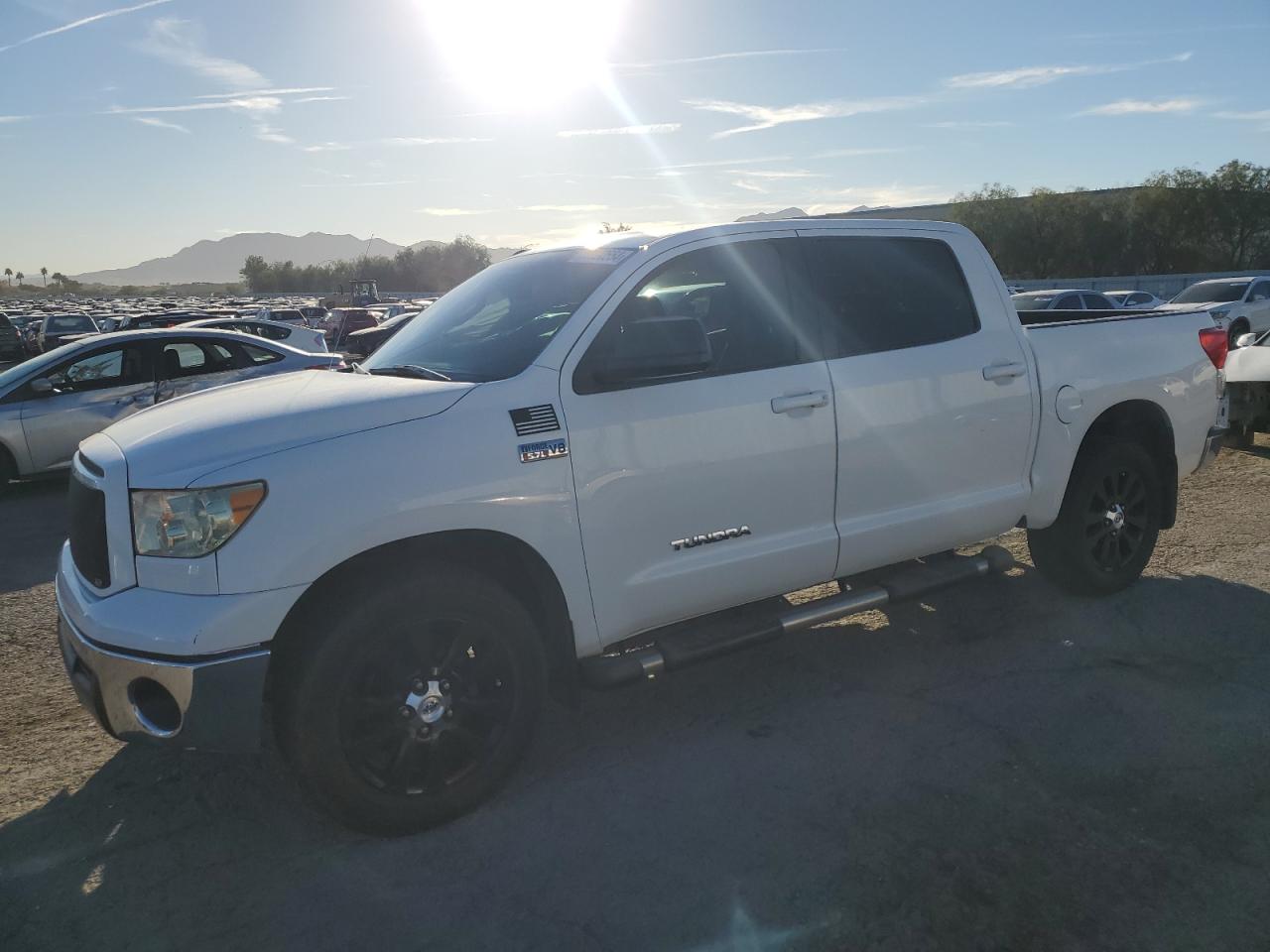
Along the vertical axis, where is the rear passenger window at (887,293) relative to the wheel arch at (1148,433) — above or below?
above

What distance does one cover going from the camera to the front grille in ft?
10.6

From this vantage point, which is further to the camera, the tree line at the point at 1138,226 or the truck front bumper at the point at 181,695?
the tree line at the point at 1138,226

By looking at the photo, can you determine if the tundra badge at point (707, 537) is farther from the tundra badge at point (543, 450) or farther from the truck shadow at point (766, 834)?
the truck shadow at point (766, 834)

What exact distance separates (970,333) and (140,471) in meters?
3.59

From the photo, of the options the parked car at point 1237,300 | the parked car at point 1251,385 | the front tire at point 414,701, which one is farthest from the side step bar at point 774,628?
the parked car at point 1237,300

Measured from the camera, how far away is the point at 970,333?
→ 469cm

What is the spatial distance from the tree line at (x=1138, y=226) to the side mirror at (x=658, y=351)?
58.0 metres

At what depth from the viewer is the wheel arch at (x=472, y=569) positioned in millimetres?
3141

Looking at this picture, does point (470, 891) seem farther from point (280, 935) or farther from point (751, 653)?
point (751, 653)

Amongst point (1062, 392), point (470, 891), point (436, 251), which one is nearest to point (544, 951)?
point (470, 891)

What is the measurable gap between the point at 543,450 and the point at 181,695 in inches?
54.0

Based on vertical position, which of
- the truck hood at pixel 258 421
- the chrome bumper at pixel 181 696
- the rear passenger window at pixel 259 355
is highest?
the rear passenger window at pixel 259 355

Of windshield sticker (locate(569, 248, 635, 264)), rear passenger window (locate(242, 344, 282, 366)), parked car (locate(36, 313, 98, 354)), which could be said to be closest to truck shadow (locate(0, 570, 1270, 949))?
windshield sticker (locate(569, 248, 635, 264))

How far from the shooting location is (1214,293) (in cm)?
2191
